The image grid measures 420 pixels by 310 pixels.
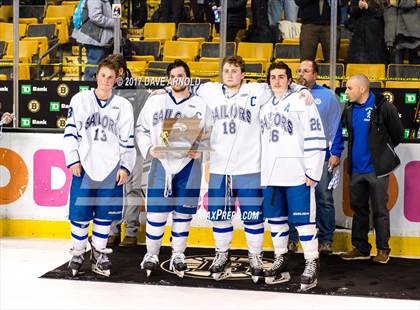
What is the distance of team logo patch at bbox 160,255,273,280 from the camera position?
246 inches

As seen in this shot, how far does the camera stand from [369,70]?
293 inches

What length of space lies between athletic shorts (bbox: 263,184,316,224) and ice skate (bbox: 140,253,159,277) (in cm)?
84

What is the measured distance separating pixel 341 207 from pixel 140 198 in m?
1.59

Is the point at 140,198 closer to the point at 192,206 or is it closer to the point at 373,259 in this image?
the point at 192,206

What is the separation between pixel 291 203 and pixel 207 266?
0.99 m

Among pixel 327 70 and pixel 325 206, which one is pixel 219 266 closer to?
pixel 325 206

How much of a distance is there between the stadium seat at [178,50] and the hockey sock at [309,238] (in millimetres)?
2600

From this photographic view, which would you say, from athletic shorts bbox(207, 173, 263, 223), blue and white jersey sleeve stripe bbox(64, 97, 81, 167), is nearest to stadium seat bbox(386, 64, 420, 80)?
athletic shorts bbox(207, 173, 263, 223)

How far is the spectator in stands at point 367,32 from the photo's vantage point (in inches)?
295

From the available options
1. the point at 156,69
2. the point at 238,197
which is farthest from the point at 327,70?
the point at 238,197

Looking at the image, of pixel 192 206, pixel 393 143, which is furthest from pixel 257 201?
pixel 393 143

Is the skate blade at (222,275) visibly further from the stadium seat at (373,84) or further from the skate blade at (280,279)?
the stadium seat at (373,84)

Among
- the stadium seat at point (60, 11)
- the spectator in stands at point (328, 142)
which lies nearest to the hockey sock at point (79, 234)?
the spectator in stands at point (328, 142)

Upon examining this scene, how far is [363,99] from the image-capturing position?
22.0ft
